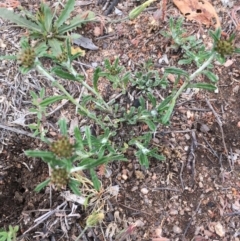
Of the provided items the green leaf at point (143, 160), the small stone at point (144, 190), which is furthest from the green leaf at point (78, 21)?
the small stone at point (144, 190)

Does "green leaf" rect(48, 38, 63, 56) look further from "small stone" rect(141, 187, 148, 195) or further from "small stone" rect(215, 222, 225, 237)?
"small stone" rect(215, 222, 225, 237)

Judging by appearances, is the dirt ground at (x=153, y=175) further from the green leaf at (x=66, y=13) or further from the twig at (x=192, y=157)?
the green leaf at (x=66, y=13)

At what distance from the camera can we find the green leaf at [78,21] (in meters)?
2.34

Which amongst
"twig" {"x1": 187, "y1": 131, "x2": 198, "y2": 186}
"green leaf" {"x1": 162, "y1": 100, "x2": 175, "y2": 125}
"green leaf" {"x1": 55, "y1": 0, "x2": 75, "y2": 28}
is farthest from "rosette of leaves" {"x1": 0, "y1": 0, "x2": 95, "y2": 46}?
"twig" {"x1": 187, "y1": 131, "x2": 198, "y2": 186}

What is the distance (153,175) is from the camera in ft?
7.17

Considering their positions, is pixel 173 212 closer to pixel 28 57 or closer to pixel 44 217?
pixel 44 217

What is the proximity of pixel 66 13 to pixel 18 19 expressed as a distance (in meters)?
0.26

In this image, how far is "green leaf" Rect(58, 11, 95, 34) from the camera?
2340 millimetres

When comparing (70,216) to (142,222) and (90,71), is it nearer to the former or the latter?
(142,222)

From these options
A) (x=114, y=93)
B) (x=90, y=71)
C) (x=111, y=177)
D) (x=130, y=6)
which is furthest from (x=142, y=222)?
(x=130, y=6)

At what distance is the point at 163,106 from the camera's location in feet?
6.68

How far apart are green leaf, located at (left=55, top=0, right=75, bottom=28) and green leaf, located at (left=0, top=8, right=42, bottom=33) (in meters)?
0.11

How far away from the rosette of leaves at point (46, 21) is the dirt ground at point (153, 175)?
131 millimetres

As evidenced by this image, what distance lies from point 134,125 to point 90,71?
38 cm
